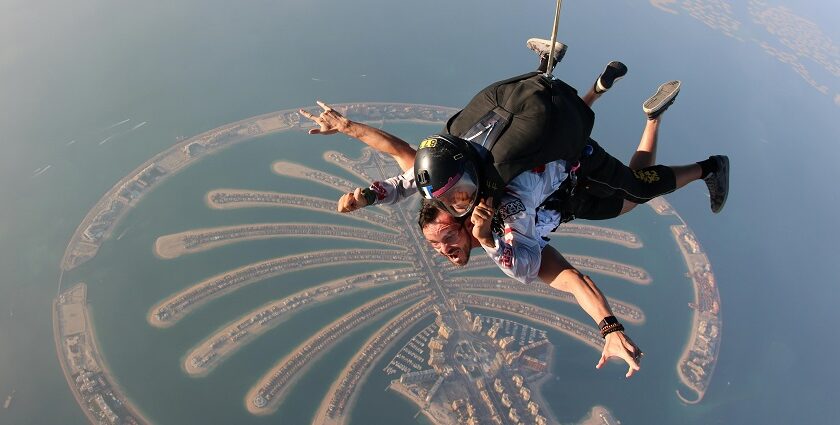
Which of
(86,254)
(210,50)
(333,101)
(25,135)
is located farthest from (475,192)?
(210,50)

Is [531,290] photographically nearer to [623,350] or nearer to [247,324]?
[247,324]

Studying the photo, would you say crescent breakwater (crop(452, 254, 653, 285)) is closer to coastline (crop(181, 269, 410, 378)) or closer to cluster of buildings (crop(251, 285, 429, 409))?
cluster of buildings (crop(251, 285, 429, 409))

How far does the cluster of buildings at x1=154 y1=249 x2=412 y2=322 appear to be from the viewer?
45.9 ft

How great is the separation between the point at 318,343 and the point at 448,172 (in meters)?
11.9

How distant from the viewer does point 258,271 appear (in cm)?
1485

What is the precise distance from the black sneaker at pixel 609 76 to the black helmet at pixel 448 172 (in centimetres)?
172

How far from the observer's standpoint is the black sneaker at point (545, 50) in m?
3.60

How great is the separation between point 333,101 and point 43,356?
44.1 feet

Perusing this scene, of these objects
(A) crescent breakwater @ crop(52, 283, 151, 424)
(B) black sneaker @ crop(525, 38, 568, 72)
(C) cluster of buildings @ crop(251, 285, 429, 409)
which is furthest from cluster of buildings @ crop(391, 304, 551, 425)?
(B) black sneaker @ crop(525, 38, 568, 72)

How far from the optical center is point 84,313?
14.0 meters

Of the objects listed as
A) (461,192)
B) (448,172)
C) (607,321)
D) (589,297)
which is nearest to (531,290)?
(589,297)

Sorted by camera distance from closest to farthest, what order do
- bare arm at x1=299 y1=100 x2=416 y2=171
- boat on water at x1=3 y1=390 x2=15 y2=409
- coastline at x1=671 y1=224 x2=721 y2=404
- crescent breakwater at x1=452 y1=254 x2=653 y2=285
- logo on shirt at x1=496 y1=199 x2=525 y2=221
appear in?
logo on shirt at x1=496 y1=199 x2=525 y2=221
bare arm at x1=299 y1=100 x2=416 y2=171
boat on water at x1=3 y1=390 x2=15 y2=409
coastline at x1=671 y1=224 x2=721 y2=404
crescent breakwater at x1=452 y1=254 x2=653 y2=285

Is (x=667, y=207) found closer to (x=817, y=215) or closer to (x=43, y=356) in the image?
(x=817, y=215)

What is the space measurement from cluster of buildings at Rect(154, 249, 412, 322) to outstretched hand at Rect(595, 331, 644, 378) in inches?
518
